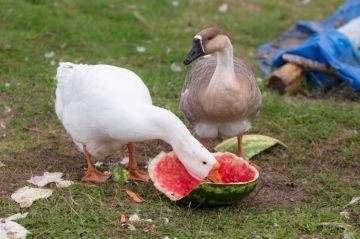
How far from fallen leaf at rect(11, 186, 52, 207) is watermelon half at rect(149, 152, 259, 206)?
0.82 meters

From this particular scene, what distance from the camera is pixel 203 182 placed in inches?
183

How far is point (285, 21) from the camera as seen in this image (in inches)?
428

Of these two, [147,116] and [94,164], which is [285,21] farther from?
[147,116]

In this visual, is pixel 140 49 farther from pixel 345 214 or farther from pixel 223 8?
pixel 345 214

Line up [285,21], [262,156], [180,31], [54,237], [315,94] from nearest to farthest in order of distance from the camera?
1. [54,237]
2. [262,156]
3. [315,94]
4. [180,31]
5. [285,21]

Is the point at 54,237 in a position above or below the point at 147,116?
below

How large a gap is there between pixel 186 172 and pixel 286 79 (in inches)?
112

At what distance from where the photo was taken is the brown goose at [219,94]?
557cm

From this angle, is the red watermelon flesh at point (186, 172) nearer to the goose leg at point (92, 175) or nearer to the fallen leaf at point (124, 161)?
the goose leg at point (92, 175)

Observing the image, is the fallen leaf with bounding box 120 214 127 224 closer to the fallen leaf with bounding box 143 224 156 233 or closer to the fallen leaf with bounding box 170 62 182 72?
the fallen leaf with bounding box 143 224 156 233

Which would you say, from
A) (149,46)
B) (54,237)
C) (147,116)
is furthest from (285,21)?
(54,237)

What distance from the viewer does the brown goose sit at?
5570 millimetres

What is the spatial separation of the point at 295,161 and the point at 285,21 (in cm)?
524

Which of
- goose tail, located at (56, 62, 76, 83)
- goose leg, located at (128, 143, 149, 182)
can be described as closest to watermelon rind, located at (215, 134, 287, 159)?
goose leg, located at (128, 143, 149, 182)
